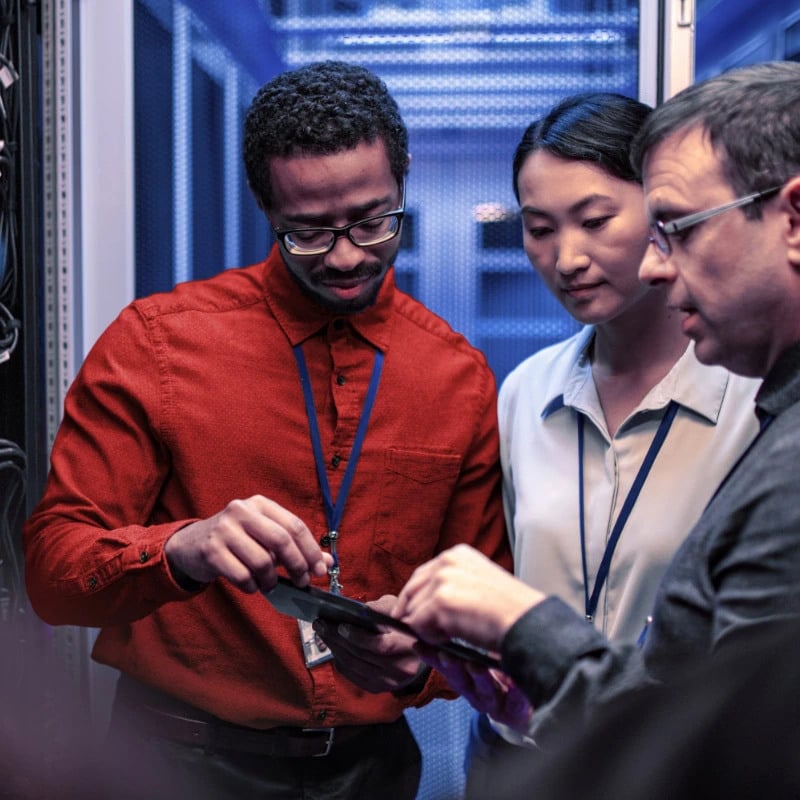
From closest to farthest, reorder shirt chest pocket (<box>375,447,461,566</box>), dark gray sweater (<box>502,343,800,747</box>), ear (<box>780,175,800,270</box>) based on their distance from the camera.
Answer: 1. dark gray sweater (<box>502,343,800,747</box>)
2. ear (<box>780,175,800,270</box>)
3. shirt chest pocket (<box>375,447,461,566</box>)

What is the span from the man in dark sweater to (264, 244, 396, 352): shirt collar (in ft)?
2.43

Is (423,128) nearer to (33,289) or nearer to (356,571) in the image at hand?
(33,289)

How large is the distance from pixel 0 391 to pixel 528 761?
1.99 metres

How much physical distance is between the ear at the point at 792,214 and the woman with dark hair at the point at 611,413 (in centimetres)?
57

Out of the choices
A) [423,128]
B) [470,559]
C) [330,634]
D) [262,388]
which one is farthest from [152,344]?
[423,128]

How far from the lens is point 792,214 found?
1050 millimetres

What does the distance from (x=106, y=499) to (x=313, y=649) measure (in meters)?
0.45

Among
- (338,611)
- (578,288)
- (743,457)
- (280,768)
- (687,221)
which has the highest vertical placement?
(687,221)

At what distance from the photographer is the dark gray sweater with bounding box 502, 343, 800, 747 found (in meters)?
0.91

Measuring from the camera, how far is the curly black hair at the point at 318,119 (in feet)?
5.49

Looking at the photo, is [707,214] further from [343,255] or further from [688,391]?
[343,255]

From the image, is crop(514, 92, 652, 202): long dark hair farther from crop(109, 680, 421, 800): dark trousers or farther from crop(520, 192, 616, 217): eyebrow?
crop(109, 680, 421, 800): dark trousers

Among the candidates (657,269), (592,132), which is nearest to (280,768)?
(657,269)

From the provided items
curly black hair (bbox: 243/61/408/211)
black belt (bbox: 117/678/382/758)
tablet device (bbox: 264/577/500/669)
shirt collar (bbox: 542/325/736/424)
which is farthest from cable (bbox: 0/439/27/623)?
shirt collar (bbox: 542/325/736/424)
